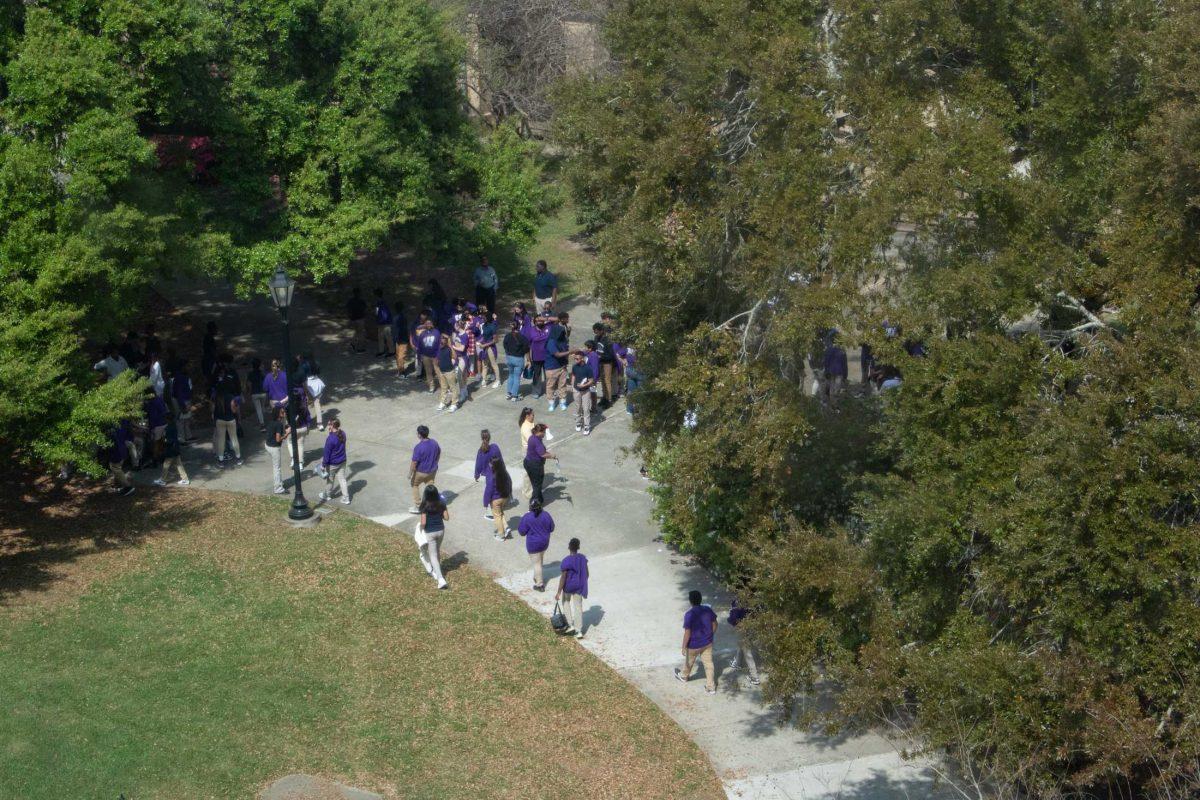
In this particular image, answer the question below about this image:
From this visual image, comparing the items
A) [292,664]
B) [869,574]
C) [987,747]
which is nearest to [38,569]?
[292,664]

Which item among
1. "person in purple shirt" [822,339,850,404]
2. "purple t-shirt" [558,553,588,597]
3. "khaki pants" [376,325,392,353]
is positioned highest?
"khaki pants" [376,325,392,353]

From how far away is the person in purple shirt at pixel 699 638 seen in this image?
14234mm

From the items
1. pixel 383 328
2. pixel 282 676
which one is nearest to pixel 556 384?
pixel 383 328

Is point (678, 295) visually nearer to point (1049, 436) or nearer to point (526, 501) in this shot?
point (1049, 436)

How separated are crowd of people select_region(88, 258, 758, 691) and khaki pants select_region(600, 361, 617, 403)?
0.02 metres

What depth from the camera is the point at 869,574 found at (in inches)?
438

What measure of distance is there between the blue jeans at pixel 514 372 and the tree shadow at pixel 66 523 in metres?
5.75

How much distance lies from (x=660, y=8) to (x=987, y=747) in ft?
39.3

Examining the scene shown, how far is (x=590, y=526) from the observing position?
722 inches

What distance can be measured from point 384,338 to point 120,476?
6.57 meters

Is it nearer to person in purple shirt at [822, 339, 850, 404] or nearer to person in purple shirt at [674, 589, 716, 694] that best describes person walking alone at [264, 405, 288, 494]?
person in purple shirt at [674, 589, 716, 694]

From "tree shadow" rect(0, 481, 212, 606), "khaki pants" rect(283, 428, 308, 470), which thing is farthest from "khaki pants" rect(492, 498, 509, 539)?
"tree shadow" rect(0, 481, 212, 606)

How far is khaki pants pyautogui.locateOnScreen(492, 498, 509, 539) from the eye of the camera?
17688mm

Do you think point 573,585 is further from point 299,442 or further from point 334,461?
point 299,442
